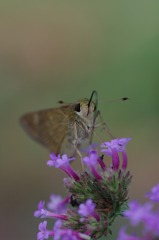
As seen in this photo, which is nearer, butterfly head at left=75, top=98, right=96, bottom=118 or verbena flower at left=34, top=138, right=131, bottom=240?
verbena flower at left=34, top=138, right=131, bottom=240

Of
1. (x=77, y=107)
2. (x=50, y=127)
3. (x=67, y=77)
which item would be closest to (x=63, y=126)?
(x=50, y=127)

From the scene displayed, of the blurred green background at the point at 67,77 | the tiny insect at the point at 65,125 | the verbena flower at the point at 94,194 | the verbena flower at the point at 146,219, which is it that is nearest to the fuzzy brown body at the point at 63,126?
the tiny insect at the point at 65,125

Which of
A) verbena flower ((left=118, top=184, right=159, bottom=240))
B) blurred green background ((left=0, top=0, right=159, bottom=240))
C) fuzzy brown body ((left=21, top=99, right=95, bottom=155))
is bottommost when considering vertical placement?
verbena flower ((left=118, top=184, right=159, bottom=240))

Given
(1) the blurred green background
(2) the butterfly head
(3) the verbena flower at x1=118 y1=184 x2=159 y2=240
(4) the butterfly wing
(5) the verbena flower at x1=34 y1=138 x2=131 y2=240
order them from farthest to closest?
(1) the blurred green background, (4) the butterfly wing, (2) the butterfly head, (5) the verbena flower at x1=34 y1=138 x2=131 y2=240, (3) the verbena flower at x1=118 y1=184 x2=159 y2=240

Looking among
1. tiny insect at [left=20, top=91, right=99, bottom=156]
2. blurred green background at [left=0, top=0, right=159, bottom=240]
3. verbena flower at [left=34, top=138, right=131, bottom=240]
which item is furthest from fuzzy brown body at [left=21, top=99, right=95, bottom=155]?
blurred green background at [left=0, top=0, right=159, bottom=240]

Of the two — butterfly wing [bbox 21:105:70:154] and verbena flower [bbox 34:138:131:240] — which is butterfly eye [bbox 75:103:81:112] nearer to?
butterfly wing [bbox 21:105:70:154]

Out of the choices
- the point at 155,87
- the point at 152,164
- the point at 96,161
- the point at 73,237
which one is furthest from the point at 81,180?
the point at 155,87

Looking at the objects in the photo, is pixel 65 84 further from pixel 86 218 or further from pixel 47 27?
pixel 86 218

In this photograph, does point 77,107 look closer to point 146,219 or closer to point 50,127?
point 50,127
